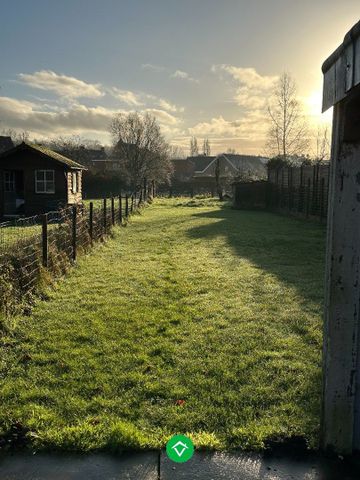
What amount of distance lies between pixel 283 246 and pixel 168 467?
10.4 m

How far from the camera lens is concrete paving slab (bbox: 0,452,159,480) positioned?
2.89 meters

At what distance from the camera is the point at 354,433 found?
10.1 feet

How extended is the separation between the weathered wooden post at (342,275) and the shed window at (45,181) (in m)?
22.8

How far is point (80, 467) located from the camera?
299 centimetres

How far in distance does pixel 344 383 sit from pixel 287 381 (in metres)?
1.26

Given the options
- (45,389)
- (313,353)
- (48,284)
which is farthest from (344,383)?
(48,284)

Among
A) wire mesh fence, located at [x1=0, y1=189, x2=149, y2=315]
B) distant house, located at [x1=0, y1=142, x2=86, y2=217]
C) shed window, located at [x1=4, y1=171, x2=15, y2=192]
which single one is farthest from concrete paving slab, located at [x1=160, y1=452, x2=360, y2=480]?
shed window, located at [x1=4, y1=171, x2=15, y2=192]

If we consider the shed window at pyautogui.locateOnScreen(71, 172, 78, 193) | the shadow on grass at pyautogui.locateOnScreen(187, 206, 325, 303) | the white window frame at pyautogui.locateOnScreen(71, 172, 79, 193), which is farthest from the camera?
the shed window at pyautogui.locateOnScreen(71, 172, 78, 193)

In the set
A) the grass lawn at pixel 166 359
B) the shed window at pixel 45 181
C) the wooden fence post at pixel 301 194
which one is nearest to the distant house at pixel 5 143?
the shed window at pixel 45 181

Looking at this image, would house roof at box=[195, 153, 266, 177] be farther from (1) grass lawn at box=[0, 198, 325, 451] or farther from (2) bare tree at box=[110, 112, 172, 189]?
(1) grass lawn at box=[0, 198, 325, 451]

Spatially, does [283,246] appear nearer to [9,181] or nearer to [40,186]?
[40,186]

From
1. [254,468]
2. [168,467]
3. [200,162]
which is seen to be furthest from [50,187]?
[200,162]

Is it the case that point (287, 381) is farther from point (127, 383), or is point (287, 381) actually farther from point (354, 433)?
point (127, 383)
